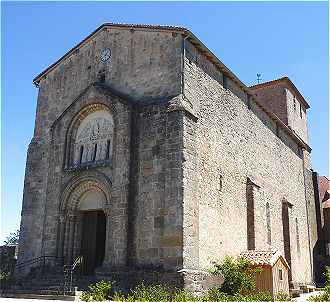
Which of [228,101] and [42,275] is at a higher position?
[228,101]

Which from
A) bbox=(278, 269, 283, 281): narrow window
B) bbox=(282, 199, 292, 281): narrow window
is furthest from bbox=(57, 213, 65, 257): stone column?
bbox=(282, 199, 292, 281): narrow window

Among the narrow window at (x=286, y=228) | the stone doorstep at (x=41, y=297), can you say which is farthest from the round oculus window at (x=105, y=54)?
the narrow window at (x=286, y=228)

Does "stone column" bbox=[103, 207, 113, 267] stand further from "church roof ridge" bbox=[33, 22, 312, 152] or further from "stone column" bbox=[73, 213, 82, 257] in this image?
"church roof ridge" bbox=[33, 22, 312, 152]

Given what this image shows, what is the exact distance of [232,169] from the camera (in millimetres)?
19734

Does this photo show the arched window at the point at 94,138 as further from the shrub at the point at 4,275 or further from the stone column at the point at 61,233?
the shrub at the point at 4,275

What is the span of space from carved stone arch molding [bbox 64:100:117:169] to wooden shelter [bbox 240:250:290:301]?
7406 mm

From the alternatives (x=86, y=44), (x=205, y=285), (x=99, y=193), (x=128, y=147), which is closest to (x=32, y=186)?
(x=99, y=193)

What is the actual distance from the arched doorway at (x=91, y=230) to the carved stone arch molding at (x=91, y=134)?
1568 millimetres

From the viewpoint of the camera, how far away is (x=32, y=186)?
786 inches

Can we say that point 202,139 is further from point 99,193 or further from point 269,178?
point 269,178

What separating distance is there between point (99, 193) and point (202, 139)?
15.8ft

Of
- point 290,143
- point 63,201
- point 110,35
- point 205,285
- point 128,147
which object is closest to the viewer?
point 205,285

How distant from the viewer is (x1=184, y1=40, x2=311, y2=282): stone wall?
55.7 feet

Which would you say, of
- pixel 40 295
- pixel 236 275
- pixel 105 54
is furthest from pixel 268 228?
pixel 40 295
